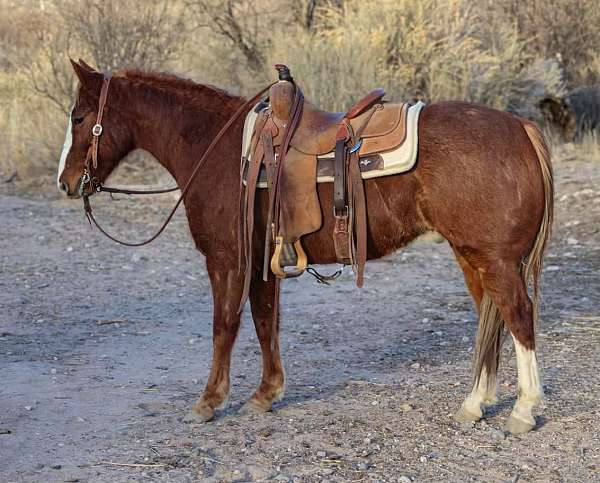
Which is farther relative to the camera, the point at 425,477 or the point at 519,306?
the point at 519,306

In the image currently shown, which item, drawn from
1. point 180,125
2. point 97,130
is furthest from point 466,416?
point 97,130

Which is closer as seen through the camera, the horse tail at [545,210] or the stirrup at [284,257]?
the horse tail at [545,210]

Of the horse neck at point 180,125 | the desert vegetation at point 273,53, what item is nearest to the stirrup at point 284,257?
the horse neck at point 180,125

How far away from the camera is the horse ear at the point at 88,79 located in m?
5.06

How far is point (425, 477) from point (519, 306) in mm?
1058

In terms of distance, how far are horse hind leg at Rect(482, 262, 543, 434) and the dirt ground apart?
0.46 feet

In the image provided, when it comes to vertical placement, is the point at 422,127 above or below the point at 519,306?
above

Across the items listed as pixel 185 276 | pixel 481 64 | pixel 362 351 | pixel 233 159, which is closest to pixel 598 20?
pixel 481 64

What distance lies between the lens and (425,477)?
4.14 metres

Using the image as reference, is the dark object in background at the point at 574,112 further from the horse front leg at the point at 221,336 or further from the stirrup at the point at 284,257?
the horse front leg at the point at 221,336

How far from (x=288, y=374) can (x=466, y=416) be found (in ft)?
4.70

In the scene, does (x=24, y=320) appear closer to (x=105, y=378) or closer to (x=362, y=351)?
(x=105, y=378)

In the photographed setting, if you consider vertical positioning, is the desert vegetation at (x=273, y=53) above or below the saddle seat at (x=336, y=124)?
above

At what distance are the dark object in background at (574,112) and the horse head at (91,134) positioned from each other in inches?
473
